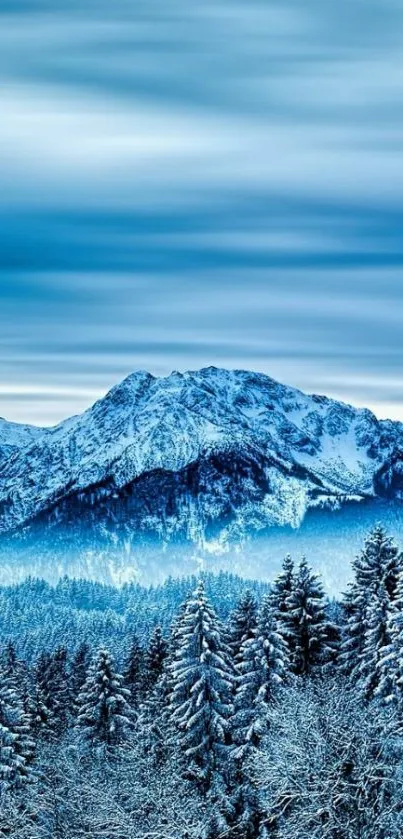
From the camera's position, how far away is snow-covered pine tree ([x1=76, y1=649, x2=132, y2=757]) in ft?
214

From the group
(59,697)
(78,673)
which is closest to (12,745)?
(59,697)

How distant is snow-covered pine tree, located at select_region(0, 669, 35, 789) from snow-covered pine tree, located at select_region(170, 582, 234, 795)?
10.7 meters

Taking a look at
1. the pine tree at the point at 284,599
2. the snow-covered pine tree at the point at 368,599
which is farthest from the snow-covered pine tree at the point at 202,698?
the snow-covered pine tree at the point at 368,599

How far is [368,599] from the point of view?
200 ft

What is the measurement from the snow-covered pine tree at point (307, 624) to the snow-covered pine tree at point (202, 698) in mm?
9398

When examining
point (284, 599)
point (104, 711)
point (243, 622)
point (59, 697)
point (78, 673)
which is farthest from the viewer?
point (78, 673)

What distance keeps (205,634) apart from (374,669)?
1011cm

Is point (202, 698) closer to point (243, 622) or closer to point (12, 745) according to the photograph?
point (12, 745)

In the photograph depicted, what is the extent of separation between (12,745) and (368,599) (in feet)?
78.2

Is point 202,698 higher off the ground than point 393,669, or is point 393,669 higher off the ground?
point 393,669

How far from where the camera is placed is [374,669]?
54469 mm

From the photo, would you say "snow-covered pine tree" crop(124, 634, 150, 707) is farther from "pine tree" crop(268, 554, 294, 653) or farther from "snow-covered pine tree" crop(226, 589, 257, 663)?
"pine tree" crop(268, 554, 294, 653)

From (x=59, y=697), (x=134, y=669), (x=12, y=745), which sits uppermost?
(x=134, y=669)

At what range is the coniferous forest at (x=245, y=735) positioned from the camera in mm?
35219
